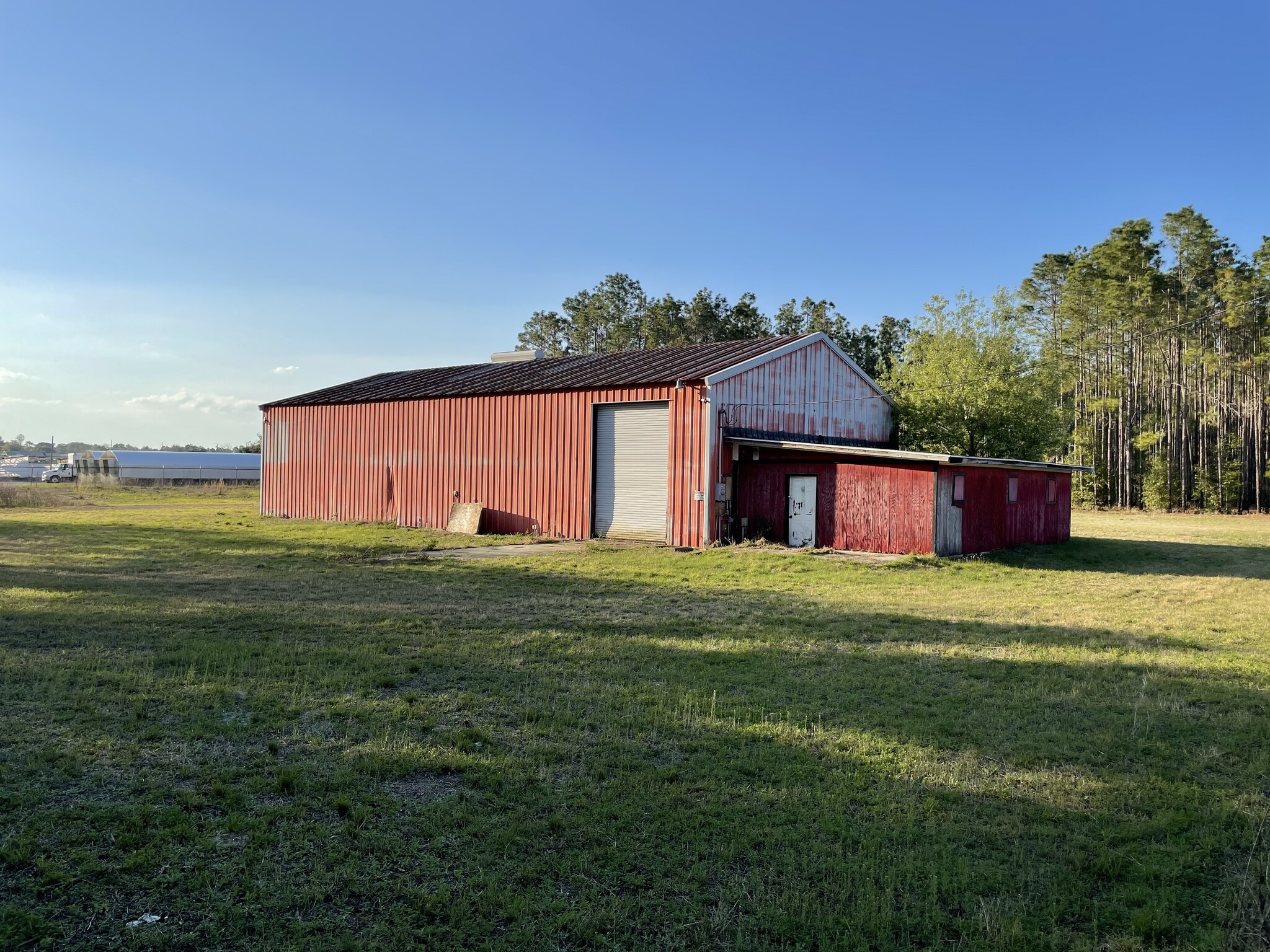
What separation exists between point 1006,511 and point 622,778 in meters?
18.5

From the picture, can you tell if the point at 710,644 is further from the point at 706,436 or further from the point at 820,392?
the point at 820,392

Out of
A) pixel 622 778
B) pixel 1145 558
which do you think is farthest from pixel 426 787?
pixel 1145 558

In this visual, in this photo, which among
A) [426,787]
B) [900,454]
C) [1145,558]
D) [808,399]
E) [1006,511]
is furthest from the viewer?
[808,399]

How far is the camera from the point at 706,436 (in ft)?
66.2

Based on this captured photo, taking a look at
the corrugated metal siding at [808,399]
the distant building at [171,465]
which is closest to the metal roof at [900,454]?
the corrugated metal siding at [808,399]

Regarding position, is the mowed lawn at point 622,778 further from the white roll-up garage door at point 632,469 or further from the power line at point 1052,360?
the power line at point 1052,360

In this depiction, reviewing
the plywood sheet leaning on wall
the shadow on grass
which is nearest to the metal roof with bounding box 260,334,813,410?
the plywood sheet leaning on wall

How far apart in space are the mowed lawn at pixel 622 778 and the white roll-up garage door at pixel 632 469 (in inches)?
407

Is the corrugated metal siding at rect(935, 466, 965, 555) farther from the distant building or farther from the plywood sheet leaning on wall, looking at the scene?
the distant building

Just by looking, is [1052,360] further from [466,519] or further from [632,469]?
[466,519]

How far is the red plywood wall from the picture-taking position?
1941 centimetres

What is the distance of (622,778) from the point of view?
5047 mm

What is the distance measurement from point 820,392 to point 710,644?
1705 centimetres

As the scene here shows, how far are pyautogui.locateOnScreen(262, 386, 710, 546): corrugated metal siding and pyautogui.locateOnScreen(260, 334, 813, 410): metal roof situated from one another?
0.26 metres
